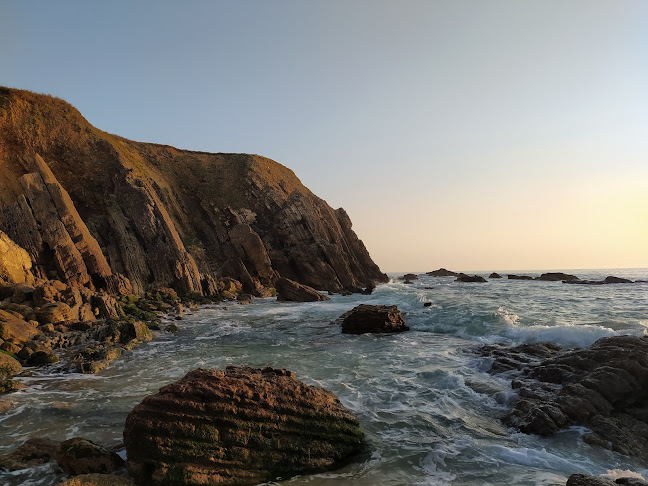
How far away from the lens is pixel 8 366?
1004cm

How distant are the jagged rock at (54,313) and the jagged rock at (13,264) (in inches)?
175

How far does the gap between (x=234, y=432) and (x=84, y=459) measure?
207 centimetres

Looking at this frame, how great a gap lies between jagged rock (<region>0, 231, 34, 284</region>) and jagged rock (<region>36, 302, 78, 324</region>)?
4.45m

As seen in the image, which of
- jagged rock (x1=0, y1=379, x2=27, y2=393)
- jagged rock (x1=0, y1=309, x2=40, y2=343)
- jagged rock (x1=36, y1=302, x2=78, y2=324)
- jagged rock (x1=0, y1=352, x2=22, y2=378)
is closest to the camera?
jagged rock (x1=0, y1=379, x2=27, y2=393)

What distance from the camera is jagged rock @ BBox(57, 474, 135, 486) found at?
4469 mm

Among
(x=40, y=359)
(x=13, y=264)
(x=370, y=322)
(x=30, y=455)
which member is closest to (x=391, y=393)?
(x=30, y=455)

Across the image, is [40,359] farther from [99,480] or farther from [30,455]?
[99,480]

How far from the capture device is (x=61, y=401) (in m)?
8.22

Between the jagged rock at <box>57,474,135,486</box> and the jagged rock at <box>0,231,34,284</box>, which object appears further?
the jagged rock at <box>0,231,34,284</box>

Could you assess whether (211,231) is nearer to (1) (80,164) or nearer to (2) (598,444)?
(1) (80,164)

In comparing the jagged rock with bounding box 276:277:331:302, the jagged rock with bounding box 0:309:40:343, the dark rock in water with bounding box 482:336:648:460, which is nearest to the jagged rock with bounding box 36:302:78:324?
the jagged rock with bounding box 0:309:40:343

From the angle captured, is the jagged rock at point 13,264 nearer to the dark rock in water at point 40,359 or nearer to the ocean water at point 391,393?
the ocean water at point 391,393

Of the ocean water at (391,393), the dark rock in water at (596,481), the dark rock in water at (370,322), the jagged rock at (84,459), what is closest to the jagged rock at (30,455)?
the ocean water at (391,393)

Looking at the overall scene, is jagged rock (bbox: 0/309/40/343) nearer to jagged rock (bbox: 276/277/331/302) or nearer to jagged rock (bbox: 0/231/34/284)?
jagged rock (bbox: 0/231/34/284)
